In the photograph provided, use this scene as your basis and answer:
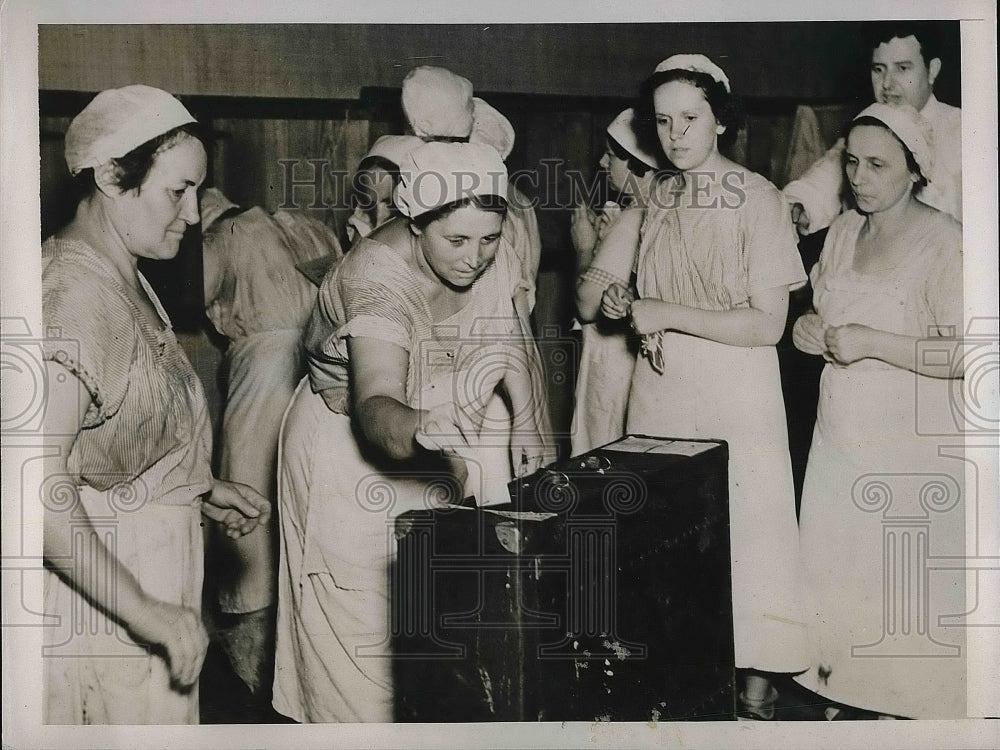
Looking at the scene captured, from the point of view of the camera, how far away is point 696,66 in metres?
2.27

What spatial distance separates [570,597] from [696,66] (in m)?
1.29

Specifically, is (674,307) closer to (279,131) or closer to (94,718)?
(279,131)

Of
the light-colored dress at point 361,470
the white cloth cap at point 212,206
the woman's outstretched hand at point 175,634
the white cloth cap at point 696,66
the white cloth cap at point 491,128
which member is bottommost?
the woman's outstretched hand at point 175,634

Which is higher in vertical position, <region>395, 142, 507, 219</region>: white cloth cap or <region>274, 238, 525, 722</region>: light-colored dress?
<region>395, 142, 507, 219</region>: white cloth cap

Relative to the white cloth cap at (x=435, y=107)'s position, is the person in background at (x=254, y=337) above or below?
below

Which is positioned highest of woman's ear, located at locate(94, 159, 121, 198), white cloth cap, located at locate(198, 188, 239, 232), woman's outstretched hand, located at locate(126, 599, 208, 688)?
woman's ear, located at locate(94, 159, 121, 198)

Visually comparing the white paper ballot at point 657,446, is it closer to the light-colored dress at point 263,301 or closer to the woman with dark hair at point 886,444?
the woman with dark hair at point 886,444

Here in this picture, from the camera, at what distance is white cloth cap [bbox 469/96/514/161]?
2.27 meters

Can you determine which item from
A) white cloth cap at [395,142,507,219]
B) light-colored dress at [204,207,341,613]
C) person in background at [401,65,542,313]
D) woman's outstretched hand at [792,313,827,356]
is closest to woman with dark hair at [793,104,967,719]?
woman's outstretched hand at [792,313,827,356]

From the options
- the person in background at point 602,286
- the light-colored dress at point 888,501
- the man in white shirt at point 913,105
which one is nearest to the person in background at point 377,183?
the person in background at point 602,286

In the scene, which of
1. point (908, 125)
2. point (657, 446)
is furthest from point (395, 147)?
point (908, 125)

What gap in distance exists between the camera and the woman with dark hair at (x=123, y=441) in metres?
2.25

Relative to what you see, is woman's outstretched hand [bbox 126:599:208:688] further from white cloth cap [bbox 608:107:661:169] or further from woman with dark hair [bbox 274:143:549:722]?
white cloth cap [bbox 608:107:661:169]

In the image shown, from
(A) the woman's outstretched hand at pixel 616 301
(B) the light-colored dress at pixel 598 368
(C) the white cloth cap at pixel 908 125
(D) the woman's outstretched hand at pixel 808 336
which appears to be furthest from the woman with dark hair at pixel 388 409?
(C) the white cloth cap at pixel 908 125
